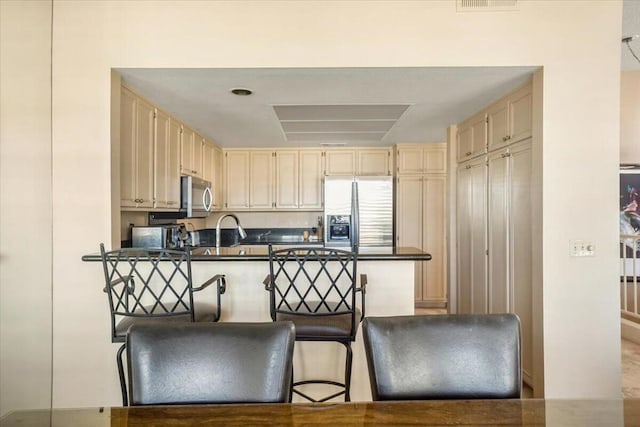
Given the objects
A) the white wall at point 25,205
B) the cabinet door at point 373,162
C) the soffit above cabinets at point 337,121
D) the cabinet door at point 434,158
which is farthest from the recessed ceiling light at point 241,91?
the cabinet door at point 434,158

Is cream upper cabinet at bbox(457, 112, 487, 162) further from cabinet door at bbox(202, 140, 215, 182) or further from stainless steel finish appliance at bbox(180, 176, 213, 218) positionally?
cabinet door at bbox(202, 140, 215, 182)

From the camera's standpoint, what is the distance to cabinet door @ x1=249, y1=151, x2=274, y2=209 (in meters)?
4.94

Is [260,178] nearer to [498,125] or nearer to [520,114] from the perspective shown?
[498,125]

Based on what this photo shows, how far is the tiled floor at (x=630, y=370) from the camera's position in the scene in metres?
2.54

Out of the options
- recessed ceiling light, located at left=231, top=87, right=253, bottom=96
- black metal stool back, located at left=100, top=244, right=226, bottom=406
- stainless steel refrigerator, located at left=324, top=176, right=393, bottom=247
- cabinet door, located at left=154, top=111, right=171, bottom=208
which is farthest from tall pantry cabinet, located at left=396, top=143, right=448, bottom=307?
black metal stool back, located at left=100, top=244, right=226, bottom=406

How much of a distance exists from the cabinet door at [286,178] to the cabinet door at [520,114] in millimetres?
2928

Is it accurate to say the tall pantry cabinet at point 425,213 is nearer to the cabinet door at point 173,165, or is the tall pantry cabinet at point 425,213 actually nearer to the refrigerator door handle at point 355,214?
the refrigerator door handle at point 355,214

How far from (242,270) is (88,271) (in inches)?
36.2

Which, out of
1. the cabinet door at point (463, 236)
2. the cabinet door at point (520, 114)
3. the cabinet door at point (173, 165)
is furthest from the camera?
the cabinet door at point (463, 236)

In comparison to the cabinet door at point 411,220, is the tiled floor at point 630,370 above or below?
below

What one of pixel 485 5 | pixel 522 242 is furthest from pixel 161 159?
pixel 522 242

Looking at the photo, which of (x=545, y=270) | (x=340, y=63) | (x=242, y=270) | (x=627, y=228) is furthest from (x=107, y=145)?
A: (x=627, y=228)

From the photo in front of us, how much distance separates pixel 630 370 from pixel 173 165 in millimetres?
4133

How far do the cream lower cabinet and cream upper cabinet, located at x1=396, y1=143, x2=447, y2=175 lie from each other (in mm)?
104
